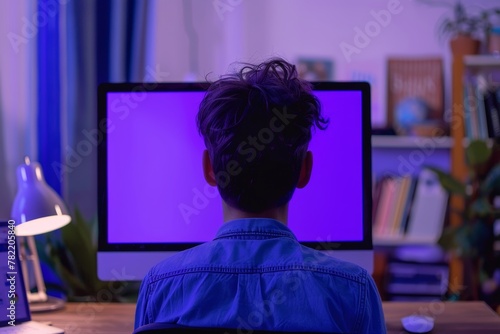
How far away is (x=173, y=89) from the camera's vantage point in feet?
5.01

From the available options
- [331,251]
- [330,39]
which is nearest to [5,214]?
[331,251]

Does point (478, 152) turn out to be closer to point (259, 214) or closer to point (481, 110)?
point (481, 110)

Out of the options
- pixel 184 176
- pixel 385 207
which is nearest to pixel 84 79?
pixel 184 176

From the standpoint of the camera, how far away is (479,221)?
266 cm

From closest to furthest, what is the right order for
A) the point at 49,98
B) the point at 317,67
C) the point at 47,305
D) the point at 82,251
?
the point at 47,305
the point at 82,251
the point at 49,98
the point at 317,67

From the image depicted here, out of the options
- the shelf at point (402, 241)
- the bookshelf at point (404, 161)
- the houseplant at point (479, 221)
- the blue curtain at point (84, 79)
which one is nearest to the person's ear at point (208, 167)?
the blue curtain at point (84, 79)

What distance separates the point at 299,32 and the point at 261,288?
2.38 meters

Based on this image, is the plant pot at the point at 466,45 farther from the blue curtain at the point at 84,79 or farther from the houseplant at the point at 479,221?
the blue curtain at the point at 84,79

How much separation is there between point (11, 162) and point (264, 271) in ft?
5.62

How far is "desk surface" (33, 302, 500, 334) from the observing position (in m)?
1.48

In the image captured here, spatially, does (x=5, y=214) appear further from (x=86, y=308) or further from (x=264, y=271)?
(x=264, y=271)

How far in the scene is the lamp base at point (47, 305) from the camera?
1662 millimetres

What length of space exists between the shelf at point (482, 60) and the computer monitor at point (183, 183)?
5.09 ft

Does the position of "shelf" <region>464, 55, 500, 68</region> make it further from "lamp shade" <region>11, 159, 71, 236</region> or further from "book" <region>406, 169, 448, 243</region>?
"lamp shade" <region>11, 159, 71, 236</region>
